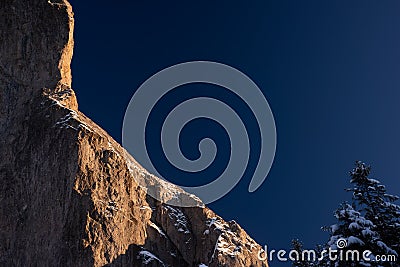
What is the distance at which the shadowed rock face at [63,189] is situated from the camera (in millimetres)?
53094

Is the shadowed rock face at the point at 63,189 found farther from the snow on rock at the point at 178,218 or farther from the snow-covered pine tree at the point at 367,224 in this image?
the snow-covered pine tree at the point at 367,224

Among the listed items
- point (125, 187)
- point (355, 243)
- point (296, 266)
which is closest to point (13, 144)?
point (125, 187)

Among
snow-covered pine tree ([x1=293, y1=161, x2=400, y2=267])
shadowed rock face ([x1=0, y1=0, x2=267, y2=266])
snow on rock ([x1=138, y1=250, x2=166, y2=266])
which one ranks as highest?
shadowed rock face ([x1=0, y1=0, x2=267, y2=266])

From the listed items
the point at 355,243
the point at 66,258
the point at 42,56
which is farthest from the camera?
the point at 42,56

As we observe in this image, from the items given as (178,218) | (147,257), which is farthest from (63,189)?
(178,218)

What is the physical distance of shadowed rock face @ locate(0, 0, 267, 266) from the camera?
53094mm

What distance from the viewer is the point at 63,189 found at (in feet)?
182

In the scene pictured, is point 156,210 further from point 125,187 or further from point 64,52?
point 64,52

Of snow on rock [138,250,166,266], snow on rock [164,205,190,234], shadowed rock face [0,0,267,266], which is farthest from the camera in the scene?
snow on rock [164,205,190,234]

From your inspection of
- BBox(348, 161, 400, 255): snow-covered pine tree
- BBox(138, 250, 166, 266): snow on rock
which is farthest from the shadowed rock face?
BBox(348, 161, 400, 255): snow-covered pine tree

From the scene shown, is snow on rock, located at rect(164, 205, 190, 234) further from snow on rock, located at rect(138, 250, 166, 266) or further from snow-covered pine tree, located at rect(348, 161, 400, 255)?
snow-covered pine tree, located at rect(348, 161, 400, 255)

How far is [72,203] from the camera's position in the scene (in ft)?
178

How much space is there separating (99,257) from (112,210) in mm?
7137

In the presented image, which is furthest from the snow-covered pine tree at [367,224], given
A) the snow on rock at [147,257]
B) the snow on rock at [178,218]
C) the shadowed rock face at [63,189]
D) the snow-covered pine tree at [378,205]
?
the snow on rock at [178,218]
